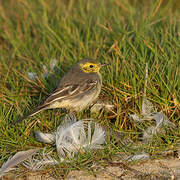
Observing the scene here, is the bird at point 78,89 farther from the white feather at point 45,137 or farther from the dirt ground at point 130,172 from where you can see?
the dirt ground at point 130,172

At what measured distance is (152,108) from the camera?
4.95m

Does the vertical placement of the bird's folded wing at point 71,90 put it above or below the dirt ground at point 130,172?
above

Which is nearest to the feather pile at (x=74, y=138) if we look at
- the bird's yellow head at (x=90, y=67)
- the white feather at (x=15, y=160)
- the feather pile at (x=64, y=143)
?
the feather pile at (x=64, y=143)

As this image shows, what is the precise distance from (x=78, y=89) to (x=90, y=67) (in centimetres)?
44

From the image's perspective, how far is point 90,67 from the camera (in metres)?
5.66

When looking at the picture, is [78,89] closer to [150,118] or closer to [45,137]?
[45,137]

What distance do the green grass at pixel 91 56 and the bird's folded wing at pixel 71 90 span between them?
0.23 m

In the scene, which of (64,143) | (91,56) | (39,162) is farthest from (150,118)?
(91,56)

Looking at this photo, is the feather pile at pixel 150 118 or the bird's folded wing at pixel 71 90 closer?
the feather pile at pixel 150 118

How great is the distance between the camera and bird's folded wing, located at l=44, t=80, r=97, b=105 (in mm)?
5191

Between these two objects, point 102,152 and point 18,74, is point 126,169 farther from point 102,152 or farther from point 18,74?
point 18,74

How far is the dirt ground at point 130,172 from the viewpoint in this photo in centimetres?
403

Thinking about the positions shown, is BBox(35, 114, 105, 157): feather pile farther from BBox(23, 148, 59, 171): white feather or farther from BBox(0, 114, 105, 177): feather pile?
BBox(23, 148, 59, 171): white feather

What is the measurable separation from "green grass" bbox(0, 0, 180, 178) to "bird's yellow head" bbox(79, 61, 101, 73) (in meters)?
0.18
